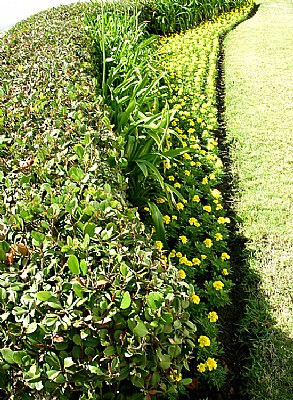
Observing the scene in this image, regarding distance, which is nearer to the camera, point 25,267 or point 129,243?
point 25,267

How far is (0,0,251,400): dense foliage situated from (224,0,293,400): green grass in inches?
8.5

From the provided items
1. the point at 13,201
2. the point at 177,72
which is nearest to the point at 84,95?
the point at 13,201

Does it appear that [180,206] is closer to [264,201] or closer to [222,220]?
[222,220]

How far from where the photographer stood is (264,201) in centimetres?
362

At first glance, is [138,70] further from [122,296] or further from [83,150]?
[122,296]

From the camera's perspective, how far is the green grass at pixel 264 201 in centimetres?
237

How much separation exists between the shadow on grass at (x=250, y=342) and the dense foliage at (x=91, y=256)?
0.10 m

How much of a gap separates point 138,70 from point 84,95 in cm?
86

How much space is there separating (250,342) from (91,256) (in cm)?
129

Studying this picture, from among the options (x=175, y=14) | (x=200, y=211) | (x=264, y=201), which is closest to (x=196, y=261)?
(x=200, y=211)

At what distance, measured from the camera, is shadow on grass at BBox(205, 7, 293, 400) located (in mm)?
2219

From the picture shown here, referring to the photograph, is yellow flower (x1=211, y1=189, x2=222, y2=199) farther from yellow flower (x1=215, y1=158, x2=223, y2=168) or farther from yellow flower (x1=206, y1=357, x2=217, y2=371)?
yellow flower (x1=206, y1=357, x2=217, y2=371)

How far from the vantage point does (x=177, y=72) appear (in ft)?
20.2

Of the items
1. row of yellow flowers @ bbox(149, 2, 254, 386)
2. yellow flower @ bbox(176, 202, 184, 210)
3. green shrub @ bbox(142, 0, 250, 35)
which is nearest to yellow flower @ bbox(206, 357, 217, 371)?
row of yellow flowers @ bbox(149, 2, 254, 386)
